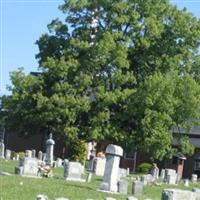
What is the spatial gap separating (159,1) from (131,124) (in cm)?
920

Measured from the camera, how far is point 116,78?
4628 cm

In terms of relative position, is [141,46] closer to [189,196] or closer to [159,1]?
[159,1]

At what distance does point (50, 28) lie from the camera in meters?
50.2

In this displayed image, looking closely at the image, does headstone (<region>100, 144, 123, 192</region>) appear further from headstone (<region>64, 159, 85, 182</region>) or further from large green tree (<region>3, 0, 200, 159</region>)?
large green tree (<region>3, 0, 200, 159</region>)

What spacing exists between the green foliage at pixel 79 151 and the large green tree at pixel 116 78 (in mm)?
1355

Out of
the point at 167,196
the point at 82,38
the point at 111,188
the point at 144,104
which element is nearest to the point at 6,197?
the point at 167,196

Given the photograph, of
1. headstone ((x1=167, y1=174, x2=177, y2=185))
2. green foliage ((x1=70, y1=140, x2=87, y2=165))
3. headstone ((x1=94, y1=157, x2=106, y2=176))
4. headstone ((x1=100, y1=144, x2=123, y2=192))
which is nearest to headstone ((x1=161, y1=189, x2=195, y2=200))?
headstone ((x1=100, y1=144, x2=123, y2=192))

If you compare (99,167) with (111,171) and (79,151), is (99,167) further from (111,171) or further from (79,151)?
(79,151)

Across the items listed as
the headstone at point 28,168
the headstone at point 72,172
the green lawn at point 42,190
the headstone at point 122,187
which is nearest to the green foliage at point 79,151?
the headstone at point 72,172

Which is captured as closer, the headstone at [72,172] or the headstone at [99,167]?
the headstone at [72,172]

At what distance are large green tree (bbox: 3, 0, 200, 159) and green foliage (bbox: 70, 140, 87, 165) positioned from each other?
1.36 m

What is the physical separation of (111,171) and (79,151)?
24.9 m

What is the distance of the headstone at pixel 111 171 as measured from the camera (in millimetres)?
24422

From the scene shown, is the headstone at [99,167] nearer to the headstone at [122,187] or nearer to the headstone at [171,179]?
the headstone at [171,179]
